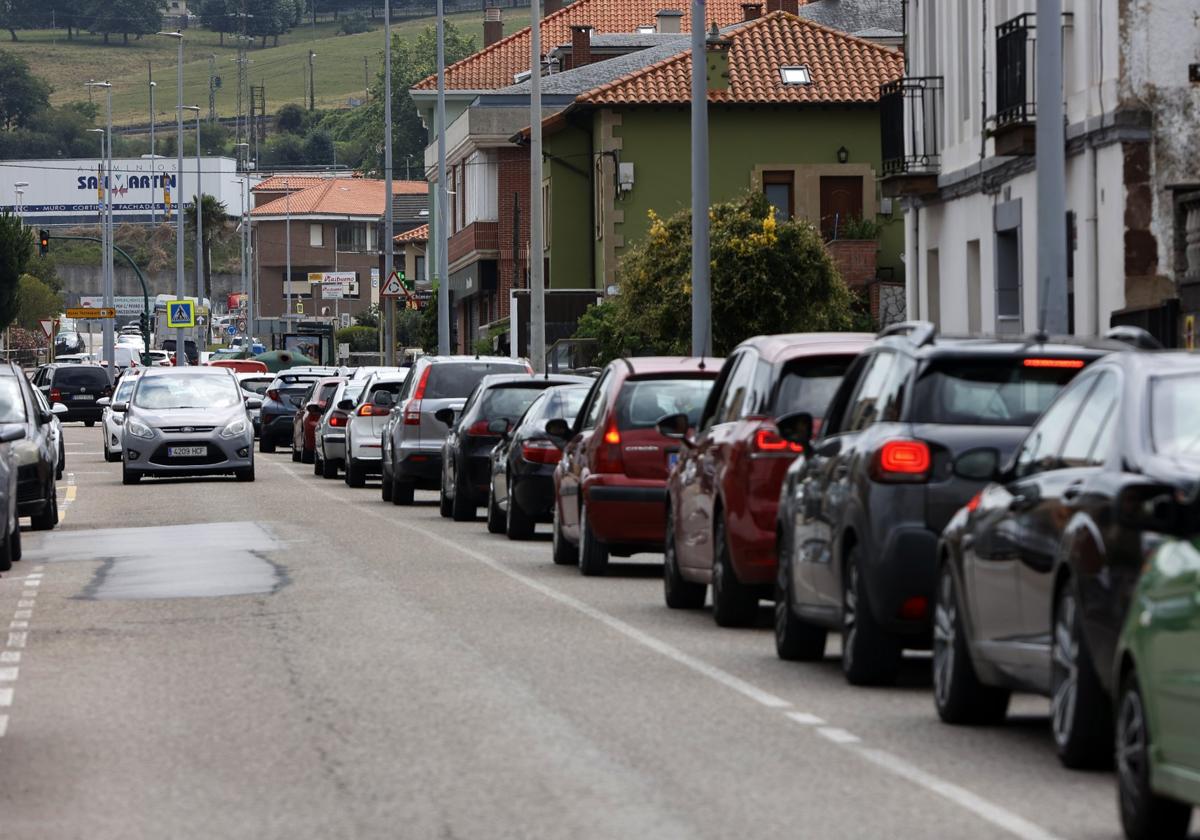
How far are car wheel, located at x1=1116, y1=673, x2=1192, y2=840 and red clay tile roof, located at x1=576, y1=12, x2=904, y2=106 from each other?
52146mm

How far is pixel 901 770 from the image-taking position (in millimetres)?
9961

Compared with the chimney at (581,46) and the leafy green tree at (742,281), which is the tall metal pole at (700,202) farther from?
the chimney at (581,46)

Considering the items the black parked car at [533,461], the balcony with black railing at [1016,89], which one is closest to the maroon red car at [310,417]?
the balcony with black railing at [1016,89]

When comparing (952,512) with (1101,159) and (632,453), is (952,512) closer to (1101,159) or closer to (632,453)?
(632,453)

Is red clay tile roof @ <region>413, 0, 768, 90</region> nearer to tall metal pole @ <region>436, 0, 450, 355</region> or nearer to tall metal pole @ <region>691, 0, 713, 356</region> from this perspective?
tall metal pole @ <region>436, 0, 450, 355</region>

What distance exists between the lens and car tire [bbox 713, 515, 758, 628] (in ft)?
50.9

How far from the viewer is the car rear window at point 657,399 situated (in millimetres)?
19266

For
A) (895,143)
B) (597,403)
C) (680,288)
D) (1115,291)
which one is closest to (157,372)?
(680,288)

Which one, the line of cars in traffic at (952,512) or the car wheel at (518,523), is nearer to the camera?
the line of cars in traffic at (952,512)

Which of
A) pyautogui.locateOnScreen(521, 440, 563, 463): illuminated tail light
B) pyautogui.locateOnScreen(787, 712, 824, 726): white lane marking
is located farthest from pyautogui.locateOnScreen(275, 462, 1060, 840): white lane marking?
pyautogui.locateOnScreen(521, 440, 563, 463): illuminated tail light

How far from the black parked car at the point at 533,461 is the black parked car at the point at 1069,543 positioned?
1255 centimetres

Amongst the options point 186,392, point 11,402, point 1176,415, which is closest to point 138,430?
point 186,392

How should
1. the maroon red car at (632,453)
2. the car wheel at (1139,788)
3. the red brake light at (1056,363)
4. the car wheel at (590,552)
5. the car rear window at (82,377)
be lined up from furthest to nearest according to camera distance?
the car rear window at (82,377), the car wheel at (590,552), the maroon red car at (632,453), the red brake light at (1056,363), the car wheel at (1139,788)

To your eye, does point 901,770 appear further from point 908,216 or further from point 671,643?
point 908,216
